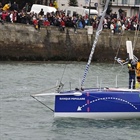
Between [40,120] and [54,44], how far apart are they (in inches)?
1007

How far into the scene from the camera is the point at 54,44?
179 feet

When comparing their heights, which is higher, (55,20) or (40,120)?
(55,20)

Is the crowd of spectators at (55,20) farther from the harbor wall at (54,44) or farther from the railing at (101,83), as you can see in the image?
the railing at (101,83)

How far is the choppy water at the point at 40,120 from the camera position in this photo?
2691cm

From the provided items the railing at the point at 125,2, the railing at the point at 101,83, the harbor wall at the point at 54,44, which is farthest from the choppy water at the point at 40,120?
the railing at the point at 125,2

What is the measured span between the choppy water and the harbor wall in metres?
7.93

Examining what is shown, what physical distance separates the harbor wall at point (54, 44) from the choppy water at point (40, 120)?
312 inches

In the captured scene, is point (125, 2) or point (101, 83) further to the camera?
point (125, 2)

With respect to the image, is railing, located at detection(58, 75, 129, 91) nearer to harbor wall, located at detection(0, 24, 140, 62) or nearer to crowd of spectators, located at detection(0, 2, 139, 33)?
crowd of spectators, located at detection(0, 2, 139, 33)

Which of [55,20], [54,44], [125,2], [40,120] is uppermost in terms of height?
[55,20]

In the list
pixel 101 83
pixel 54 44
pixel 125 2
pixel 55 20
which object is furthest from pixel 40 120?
pixel 125 2

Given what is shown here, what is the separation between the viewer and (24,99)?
34219mm

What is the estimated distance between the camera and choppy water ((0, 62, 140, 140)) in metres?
26.9

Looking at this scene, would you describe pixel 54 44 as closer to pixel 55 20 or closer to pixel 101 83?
pixel 55 20
